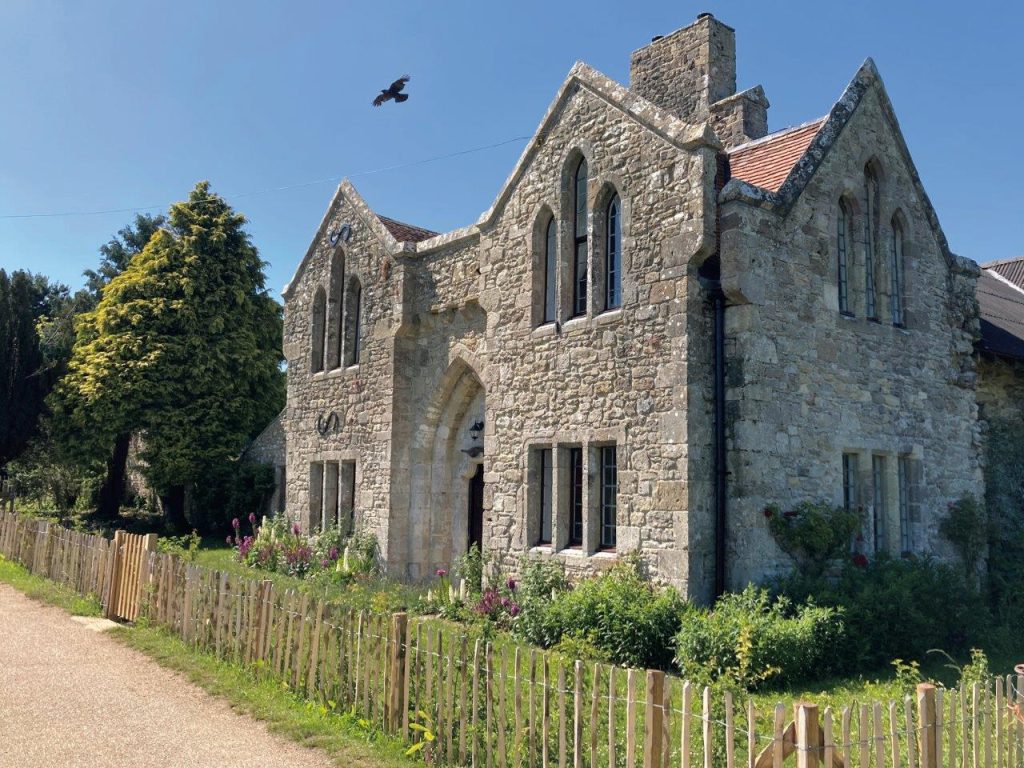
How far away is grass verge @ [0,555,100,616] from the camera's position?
12.3 m

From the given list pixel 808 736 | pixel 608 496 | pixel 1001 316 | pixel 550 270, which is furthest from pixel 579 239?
pixel 1001 316

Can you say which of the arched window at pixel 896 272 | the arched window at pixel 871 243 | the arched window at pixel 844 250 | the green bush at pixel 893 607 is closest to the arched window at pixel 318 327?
the arched window at pixel 844 250

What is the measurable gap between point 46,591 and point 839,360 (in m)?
12.6

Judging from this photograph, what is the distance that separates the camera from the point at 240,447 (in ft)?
80.0

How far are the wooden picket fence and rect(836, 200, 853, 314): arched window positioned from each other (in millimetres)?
6416

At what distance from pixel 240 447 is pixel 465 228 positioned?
12.8 m

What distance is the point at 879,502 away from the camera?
12.5m

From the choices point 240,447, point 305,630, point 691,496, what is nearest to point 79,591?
point 305,630

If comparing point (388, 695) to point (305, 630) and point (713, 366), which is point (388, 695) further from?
point (713, 366)

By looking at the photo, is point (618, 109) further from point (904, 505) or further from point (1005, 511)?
point (1005, 511)

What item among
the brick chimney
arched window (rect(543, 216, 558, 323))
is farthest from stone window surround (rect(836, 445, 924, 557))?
the brick chimney

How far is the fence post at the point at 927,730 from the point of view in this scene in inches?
191

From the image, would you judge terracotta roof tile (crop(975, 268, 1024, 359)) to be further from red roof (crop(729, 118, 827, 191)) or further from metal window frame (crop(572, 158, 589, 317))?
metal window frame (crop(572, 158, 589, 317))

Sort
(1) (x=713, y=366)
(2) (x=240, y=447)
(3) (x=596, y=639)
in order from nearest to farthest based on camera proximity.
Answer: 1. (3) (x=596, y=639)
2. (1) (x=713, y=366)
3. (2) (x=240, y=447)
